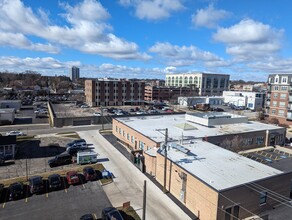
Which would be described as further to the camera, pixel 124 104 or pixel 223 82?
pixel 223 82

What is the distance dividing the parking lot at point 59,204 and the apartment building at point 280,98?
65.2 meters

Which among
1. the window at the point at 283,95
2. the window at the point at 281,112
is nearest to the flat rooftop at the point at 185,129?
the window at the point at 281,112

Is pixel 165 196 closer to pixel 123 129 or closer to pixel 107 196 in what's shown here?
pixel 107 196

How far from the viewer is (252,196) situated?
18.8m

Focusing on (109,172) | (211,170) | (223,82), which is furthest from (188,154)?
(223,82)

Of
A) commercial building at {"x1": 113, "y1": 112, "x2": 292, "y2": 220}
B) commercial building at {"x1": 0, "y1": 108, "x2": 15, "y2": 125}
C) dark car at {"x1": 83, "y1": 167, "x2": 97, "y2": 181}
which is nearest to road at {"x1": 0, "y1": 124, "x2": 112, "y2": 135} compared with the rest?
commercial building at {"x1": 0, "y1": 108, "x2": 15, "y2": 125}

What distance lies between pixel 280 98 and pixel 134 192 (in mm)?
64628

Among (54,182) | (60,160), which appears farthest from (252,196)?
(60,160)

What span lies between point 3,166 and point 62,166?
794 cm

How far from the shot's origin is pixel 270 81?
70.6m

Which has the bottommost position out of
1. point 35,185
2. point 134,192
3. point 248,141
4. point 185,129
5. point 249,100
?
point 134,192

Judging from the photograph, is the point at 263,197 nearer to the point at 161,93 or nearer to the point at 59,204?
the point at 59,204

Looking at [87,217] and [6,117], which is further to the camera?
[6,117]

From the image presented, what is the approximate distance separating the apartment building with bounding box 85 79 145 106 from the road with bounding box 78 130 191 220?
62470mm
